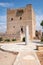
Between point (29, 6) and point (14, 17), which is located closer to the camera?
point (29, 6)

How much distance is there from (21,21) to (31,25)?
356 centimetres

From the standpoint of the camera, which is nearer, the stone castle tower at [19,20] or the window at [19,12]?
the stone castle tower at [19,20]

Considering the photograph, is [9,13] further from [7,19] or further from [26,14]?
[26,14]

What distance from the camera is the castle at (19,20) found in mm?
43438

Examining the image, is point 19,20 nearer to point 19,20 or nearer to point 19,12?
point 19,20

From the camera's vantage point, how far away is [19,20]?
44.9 m

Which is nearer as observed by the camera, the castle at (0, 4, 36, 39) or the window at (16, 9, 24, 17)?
the castle at (0, 4, 36, 39)

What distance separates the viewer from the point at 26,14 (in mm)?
43781

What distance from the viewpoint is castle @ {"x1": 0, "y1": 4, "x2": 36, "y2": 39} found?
43.4 m

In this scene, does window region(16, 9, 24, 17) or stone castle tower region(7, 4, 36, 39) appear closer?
stone castle tower region(7, 4, 36, 39)

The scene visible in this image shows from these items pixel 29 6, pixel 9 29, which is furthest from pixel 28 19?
pixel 9 29

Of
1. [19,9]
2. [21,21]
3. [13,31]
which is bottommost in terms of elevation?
[13,31]

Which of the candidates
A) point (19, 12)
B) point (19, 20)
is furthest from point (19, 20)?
point (19, 12)

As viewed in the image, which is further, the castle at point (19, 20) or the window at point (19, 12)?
Result: the window at point (19, 12)
